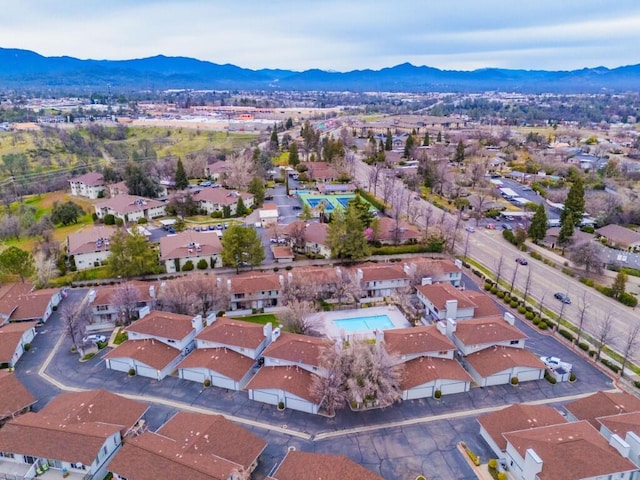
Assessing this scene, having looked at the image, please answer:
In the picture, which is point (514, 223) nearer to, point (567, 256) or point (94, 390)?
point (567, 256)

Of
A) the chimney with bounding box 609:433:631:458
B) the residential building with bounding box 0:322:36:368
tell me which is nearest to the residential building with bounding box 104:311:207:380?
the residential building with bounding box 0:322:36:368

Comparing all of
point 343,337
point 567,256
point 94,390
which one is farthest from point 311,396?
point 567,256

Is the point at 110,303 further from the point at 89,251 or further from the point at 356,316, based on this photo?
the point at 356,316

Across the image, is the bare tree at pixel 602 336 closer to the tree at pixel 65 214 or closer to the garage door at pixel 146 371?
the garage door at pixel 146 371

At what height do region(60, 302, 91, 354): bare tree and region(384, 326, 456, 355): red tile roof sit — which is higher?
region(384, 326, 456, 355): red tile roof

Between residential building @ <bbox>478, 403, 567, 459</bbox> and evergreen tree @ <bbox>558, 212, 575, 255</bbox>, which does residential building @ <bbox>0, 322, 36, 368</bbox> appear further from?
evergreen tree @ <bbox>558, 212, 575, 255</bbox>

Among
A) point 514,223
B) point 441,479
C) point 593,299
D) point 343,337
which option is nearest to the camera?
point 441,479

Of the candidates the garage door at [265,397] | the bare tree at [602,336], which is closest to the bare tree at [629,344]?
the bare tree at [602,336]
